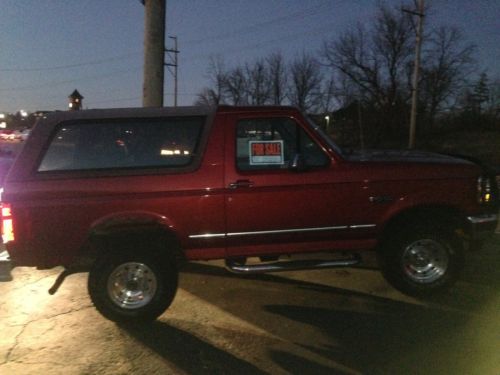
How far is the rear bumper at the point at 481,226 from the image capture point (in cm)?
507

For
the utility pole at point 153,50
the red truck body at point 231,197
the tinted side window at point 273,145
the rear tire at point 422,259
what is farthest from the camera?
the utility pole at point 153,50

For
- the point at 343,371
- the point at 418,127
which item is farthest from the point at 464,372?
the point at 418,127

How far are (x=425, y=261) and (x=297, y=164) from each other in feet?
5.77

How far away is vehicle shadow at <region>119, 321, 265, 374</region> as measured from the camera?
3910 millimetres

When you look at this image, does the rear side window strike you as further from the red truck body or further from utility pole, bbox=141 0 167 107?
utility pole, bbox=141 0 167 107

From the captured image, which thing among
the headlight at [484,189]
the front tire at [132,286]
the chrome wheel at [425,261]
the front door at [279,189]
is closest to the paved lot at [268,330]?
the front tire at [132,286]

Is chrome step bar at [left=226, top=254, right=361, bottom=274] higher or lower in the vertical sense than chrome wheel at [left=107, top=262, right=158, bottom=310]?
higher

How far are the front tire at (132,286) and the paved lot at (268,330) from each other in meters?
0.18

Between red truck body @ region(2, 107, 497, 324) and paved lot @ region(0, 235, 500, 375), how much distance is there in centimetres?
64

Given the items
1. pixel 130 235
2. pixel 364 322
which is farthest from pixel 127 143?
pixel 364 322

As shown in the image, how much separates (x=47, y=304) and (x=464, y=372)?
407 cm

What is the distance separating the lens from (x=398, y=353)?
415cm

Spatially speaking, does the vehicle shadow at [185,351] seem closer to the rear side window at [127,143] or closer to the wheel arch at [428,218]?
the rear side window at [127,143]

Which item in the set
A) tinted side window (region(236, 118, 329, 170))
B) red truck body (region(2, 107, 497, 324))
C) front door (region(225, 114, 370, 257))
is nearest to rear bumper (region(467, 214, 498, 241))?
red truck body (region(2, 107, 497, 324))
